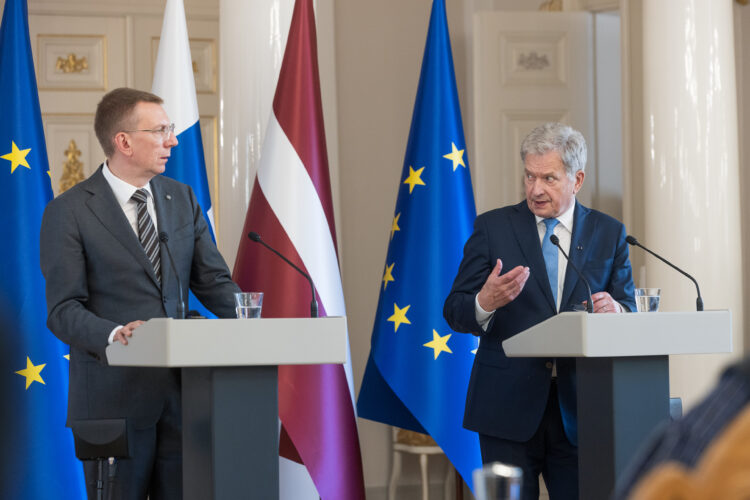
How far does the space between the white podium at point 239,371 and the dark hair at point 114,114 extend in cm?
81

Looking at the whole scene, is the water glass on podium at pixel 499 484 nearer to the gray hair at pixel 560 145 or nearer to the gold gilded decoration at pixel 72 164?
the gray hair at pixel 560 145

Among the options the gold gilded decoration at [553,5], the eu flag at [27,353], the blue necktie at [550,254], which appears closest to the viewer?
the blue necktie at [550,254]

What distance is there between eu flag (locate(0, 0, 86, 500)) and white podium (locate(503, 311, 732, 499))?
198 centimetres

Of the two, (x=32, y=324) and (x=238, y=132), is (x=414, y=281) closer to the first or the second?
(x=238, y=132)

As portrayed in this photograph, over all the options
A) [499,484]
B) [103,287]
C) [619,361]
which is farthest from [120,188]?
[499,484]

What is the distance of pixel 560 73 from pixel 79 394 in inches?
137

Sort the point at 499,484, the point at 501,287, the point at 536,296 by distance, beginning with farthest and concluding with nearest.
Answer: the point at 536,296
the point at 501,287
the point at 499,484

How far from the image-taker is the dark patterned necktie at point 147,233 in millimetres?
2654

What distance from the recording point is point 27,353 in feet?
11.6

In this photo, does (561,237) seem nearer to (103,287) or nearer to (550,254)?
(550,254)

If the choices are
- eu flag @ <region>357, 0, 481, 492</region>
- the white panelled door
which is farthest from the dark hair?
the white panelled door

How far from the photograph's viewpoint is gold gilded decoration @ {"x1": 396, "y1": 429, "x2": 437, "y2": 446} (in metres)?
5.04

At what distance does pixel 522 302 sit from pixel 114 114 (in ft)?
4.12

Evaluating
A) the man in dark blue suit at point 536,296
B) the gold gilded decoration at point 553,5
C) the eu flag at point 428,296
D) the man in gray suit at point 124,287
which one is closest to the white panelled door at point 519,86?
the gold gilded decoration at point 553,5
